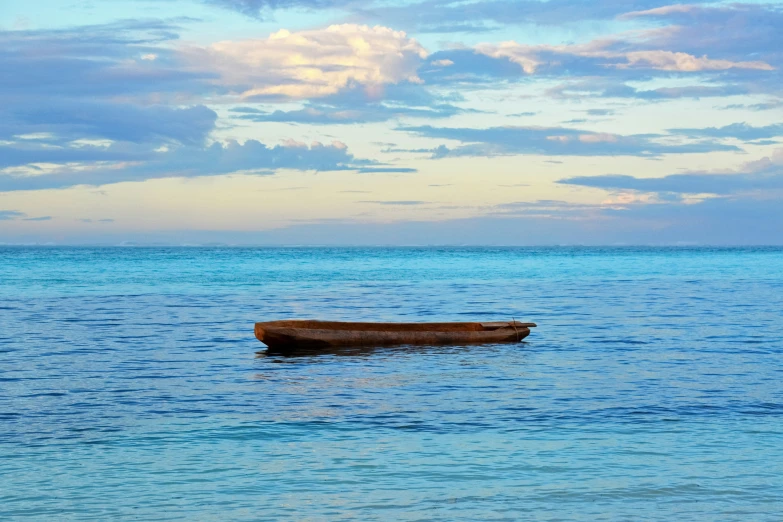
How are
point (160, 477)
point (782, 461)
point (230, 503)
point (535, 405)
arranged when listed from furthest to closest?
point (535, 405), point (782, 461), point (160, 477), point (230, 503)

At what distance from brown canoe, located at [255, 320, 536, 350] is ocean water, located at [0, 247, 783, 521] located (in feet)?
2.32

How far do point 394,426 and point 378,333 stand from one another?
36.9ft

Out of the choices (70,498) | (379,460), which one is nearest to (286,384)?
(379,460)

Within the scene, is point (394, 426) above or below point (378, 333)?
below

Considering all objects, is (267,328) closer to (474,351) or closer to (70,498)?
(474,351)

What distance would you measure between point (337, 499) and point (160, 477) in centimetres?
252

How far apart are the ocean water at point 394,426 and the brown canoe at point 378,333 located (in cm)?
71

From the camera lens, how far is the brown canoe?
24.9 metres

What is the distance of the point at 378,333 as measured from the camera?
25688 millimetres

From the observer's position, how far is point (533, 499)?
10469mm

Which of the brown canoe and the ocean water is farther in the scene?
the brown canoe

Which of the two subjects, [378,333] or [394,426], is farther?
[378,333]

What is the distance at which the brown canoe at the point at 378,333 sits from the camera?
24.9m

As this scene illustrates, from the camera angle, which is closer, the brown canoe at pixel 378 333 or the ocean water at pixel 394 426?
the ocean water at pixel 394 426
